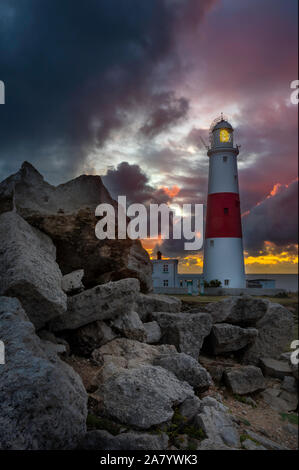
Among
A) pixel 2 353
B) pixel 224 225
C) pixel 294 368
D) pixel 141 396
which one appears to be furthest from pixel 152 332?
pixel 224 225

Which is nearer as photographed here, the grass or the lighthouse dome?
the grass

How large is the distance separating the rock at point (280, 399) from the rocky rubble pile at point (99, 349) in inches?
2.2

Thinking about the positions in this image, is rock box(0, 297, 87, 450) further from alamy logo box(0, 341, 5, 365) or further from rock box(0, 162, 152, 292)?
rock box(0, 162, 152, 292)

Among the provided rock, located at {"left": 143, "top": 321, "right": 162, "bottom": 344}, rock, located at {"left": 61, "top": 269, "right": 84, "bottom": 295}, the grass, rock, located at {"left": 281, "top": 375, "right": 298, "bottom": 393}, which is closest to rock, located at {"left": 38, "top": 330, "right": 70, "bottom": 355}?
rock, located at {"left": 61, "top": 269, "right": 84, "bottom": 295}

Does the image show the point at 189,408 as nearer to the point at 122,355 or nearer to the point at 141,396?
the point at 141,396

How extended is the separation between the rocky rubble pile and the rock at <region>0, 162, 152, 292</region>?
34 millimetres

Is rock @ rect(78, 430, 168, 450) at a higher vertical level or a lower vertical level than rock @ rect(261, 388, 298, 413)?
higher

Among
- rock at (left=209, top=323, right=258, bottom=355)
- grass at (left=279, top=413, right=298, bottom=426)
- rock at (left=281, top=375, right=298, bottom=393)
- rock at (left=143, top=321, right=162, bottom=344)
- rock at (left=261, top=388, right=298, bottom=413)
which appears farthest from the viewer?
rock at (left=281, top=375, right=298, bottom=393)

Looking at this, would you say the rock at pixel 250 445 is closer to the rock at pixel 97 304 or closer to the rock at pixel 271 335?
the rock at pixel 97 304

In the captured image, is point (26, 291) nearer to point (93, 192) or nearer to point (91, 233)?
Result: point (91, 233)

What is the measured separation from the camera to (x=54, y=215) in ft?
27.8

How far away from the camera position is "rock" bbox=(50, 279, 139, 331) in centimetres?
743

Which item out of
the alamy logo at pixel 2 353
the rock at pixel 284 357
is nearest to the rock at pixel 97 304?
the alamy logo at pixel 2 353
